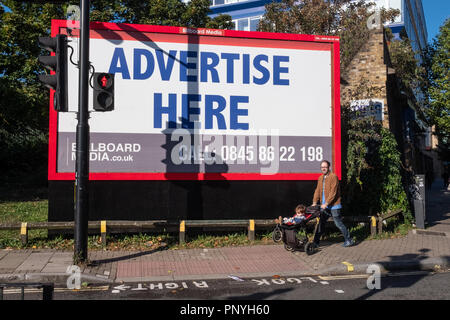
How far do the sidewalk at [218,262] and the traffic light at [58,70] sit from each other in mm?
2770

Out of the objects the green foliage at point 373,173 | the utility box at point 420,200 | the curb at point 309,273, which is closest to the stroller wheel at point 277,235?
the curb at point 309,273

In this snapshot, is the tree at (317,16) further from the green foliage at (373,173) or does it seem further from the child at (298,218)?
the child at (298,218)

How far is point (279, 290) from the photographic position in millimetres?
6113

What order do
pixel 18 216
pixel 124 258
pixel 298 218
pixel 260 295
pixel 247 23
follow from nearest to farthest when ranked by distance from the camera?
pixel 260 295 → pixel 124 258 → pixel 298 218 → pixel 18 216 → pixel 247 23

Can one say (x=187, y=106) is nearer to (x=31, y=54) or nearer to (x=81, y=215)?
(x=81, y=215)

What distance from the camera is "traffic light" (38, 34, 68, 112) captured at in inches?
277

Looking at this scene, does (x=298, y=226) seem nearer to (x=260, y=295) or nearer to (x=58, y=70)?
(x=260, y=295)

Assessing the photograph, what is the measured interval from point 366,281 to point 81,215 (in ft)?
15.8

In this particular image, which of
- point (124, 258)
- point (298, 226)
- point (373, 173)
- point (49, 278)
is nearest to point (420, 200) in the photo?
point (373, 173)

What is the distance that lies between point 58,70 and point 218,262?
4.43 metres

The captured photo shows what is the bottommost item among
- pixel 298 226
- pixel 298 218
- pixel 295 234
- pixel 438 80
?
pixel 295 234

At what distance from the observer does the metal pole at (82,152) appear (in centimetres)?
707

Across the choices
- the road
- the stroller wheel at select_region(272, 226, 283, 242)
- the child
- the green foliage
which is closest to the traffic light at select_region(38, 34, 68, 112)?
the road

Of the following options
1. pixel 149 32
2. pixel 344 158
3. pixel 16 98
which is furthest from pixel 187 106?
pixel 16 98
